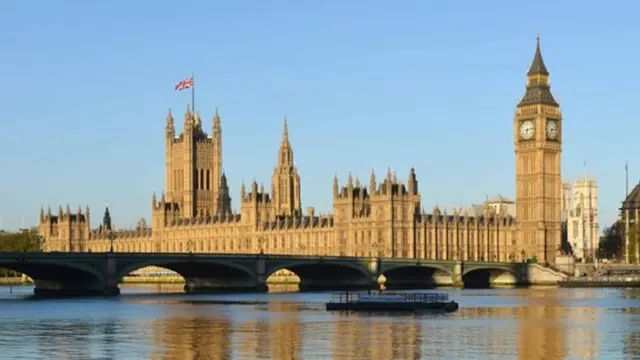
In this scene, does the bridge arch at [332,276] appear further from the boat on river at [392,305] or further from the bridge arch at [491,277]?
the boat on river at [392,305]

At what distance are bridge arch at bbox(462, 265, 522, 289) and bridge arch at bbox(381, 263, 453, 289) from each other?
2786mm

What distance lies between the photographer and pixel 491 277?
16250cm

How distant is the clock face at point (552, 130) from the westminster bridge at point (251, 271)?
20.6 m

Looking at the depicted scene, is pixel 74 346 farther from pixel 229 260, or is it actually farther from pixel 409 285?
pixel 409 285

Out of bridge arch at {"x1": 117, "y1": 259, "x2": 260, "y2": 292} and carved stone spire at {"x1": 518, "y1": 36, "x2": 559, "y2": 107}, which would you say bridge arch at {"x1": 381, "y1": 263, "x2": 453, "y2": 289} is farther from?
carved stone spire at {"x1": 518, "y1": 36, "x2": 559, "y2": 107}

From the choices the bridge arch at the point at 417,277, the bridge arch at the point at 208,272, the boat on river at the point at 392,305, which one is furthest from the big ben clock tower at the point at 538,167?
the boat on river at the point at 392,305

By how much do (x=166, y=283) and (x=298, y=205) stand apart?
24394mm

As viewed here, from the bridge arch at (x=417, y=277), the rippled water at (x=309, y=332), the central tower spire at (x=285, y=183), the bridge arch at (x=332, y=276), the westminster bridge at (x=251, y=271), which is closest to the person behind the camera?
the rippled water at (x=309, y=332)

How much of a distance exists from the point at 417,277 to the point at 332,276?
12677 millimetres

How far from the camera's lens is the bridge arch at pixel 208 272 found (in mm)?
120250

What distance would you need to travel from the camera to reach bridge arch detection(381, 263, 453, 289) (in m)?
152

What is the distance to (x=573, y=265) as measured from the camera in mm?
164000

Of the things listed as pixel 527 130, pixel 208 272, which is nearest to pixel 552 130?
pixel 527 130

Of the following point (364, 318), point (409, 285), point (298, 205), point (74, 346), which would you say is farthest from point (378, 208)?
point (74, 346)
